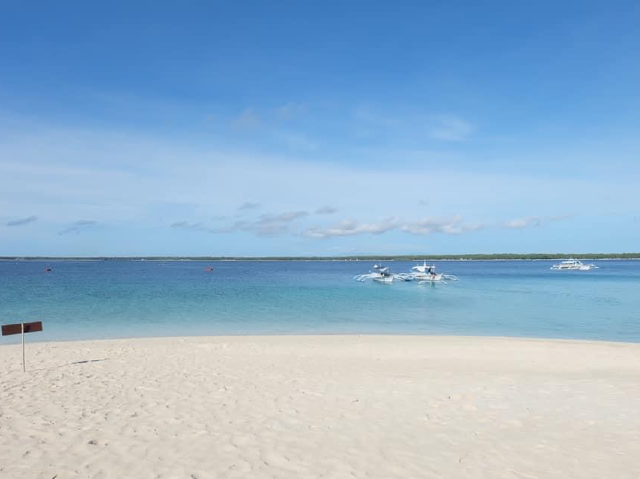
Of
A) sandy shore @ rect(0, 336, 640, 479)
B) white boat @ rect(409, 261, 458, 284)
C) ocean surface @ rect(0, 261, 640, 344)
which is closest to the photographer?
sandy shore @ rect(0, 336, 640, 479)

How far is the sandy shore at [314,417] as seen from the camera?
17.8ft

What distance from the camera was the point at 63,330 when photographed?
19625 millimetres

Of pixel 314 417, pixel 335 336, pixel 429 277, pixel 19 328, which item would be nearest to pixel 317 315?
pixel 335 336

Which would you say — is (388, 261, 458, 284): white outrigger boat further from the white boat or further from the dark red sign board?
the dark red sign board

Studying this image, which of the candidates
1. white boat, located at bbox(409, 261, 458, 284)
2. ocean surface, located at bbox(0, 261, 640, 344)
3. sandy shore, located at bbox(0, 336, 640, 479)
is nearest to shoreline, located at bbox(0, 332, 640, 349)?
ocean surface, located at bbox(0, 261, 640, 344)

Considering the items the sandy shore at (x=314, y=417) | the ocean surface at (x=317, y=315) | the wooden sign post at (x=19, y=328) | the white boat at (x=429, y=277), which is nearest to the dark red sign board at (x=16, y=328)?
the wooden sign post at (x=19, y=328)

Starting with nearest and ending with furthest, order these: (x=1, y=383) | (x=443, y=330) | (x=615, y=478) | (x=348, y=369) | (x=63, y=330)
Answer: (x=615, y=478) → (x=1, y=383) → (x=348, y=369) → (x=63, y=330) → (x=443, y=330)

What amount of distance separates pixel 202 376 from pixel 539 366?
27.7ft

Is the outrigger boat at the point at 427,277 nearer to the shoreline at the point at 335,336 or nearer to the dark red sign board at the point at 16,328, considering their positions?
the shoreline at the point at 335,336

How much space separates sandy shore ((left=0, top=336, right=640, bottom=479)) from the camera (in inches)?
213

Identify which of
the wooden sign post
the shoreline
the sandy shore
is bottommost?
the shoreline

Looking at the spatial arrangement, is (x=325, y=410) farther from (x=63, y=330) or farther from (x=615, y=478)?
(x=63, y=330)

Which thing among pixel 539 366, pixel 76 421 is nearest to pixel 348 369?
pixel 539 366

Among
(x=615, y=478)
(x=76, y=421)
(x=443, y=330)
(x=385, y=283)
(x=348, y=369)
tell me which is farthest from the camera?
(x=385, y=283)
